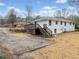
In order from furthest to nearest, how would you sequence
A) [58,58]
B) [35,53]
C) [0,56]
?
[35,53], [58,58], [0,56]

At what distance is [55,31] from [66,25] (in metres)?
7.63

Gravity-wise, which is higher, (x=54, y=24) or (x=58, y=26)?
(x=54, y=24)

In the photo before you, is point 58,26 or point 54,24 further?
point 58,26

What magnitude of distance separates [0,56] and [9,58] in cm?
99

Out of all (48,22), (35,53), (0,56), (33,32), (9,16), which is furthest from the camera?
(9,16)

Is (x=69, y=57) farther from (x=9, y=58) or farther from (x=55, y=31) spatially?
(x=55, y=31)

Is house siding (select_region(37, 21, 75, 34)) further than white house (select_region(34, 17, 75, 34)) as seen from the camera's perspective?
Yes

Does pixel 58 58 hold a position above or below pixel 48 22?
below

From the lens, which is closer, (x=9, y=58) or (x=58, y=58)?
(x=9, y=58)

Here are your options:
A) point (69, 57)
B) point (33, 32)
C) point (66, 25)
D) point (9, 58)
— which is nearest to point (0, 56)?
point (9, 58)

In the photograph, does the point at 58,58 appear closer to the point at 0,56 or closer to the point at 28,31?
the point at 0,56

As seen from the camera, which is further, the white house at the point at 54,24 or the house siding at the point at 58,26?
the house siding at the point at 58,26

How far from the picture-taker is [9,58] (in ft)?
54.3

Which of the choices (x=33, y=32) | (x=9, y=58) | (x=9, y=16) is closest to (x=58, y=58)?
(x=9, y=58)
